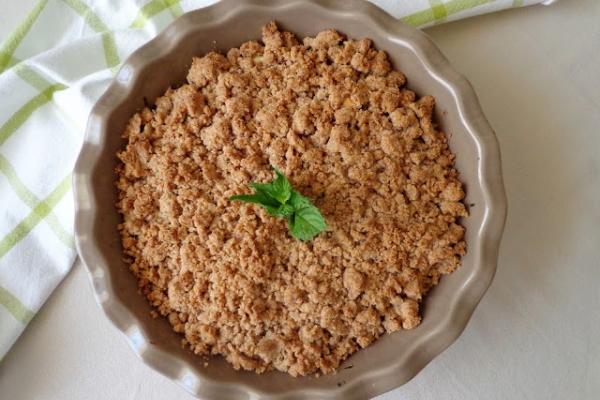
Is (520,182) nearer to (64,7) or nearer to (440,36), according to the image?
(440,36)

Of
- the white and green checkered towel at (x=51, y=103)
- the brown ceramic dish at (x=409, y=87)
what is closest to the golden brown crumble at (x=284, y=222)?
the brown ceramic dish at (x=409, y=87)

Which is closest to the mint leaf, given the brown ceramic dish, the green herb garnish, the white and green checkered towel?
the green herb garnish

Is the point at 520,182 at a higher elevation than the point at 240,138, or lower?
A: lower

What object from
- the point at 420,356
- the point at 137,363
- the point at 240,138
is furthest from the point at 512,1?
the point at 137,363

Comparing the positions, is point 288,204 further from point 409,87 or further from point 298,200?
point 409,87

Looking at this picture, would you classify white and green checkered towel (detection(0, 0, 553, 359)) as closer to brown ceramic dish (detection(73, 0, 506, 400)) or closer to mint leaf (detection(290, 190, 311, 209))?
brown ceramic dish (detection(73, 0, 506, 400))

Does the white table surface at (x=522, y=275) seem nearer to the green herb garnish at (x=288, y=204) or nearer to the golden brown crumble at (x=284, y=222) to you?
the golden brown crumble at (x=284, y=222)
